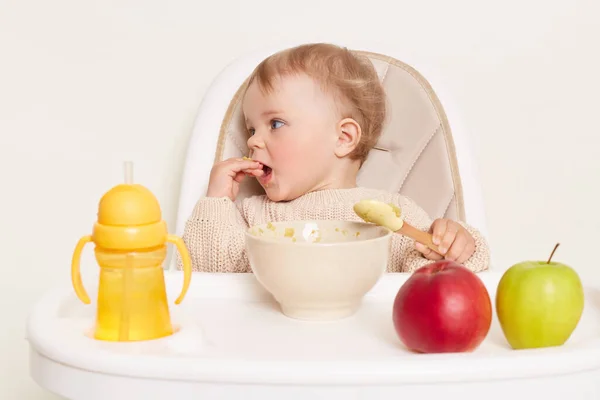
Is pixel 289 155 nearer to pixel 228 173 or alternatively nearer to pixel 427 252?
pixel 228 173

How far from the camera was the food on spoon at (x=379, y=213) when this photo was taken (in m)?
1.00

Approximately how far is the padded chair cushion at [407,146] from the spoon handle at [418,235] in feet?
0.99

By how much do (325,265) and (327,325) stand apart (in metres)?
0.08

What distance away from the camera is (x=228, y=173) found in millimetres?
1415

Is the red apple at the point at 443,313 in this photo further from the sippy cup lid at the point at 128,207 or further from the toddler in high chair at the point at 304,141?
the toddler in high chair at the point at 304,141

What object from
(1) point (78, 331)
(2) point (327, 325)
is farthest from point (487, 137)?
(1) point (78, 331)

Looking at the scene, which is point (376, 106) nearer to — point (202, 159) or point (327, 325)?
point (202, 159)

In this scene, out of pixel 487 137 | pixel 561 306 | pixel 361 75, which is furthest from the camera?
pixel 487 137

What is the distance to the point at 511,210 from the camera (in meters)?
1.91

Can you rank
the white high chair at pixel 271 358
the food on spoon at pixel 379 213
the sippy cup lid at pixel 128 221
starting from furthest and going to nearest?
the food on spoon at pixel 379 213
the sippy cup lid at pixel 128 221
the white high chair at pixel 271 358

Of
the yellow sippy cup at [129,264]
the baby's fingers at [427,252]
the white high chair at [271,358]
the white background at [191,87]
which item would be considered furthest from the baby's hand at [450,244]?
the white background at [191,87]

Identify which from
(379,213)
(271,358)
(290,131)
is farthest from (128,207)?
(290,131)

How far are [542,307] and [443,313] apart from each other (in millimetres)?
108

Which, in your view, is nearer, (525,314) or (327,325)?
(525,314)
